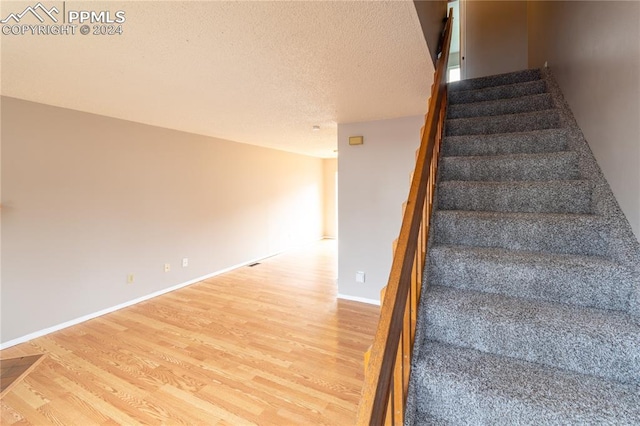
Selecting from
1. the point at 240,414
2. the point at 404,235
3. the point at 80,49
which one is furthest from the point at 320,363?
the point at 80,49

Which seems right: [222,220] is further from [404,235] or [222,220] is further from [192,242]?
[404,235]

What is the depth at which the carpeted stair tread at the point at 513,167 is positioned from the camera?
1.79 m

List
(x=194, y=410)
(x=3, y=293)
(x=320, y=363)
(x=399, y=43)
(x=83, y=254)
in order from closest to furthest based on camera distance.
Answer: (x=399, y=43) → (x=194, y=410) → (x=320, y=363) → (x=3, y=293) → (x=83, y=254)

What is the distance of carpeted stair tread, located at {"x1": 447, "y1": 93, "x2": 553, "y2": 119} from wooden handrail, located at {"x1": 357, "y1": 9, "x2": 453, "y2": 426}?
140 cm

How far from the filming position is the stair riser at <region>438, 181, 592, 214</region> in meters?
1.63

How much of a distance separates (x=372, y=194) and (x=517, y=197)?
1.87 meters

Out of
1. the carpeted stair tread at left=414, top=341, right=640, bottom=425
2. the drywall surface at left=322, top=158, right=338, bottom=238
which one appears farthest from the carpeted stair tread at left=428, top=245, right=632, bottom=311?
the drywall surface at left=322, top=158, right=338, bottom=238

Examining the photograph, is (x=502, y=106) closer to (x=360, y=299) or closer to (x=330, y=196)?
(x=360, y=299)

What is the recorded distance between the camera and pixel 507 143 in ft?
6.86

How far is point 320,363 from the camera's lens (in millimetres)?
2262

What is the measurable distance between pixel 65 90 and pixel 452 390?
11.1 ft

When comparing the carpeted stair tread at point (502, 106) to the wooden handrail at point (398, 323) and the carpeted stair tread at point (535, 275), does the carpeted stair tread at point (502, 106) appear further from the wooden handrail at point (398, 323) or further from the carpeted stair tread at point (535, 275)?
the carpeted stair tread at point (535, 275)

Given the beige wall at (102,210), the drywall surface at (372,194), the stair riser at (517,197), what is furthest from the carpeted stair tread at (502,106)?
the beige wall at (102,210)

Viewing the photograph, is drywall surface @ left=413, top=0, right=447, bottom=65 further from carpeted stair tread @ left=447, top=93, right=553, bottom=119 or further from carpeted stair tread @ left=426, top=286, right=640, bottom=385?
carpeted stair tread @ left=426, top=286, right=640, bottom=385
